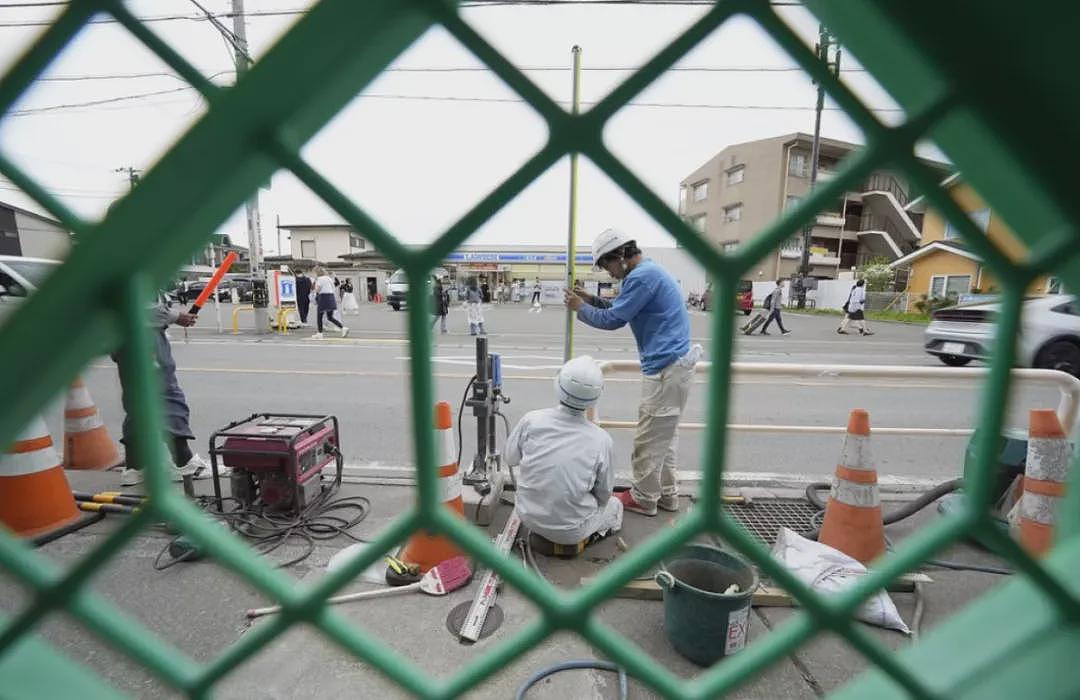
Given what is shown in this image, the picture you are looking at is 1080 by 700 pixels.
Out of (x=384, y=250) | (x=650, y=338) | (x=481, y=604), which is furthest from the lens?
(x=650, y=338)

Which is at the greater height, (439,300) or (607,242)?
(607,242)

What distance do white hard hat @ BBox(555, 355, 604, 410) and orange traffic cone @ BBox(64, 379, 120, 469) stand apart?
12.7ft

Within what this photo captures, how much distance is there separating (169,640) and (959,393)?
29.3 ft

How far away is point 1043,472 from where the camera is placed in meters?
2.46

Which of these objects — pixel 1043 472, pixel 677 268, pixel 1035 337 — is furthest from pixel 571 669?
pixel 677 268

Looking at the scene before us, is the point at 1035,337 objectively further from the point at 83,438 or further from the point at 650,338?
the point at 83,438

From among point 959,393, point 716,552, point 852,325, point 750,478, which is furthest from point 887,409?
point 852,325

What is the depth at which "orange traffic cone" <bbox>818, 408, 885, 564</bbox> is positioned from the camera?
2.53m

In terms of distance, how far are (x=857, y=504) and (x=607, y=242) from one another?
2.07m

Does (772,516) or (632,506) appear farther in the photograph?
(632,506)

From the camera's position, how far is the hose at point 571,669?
1.77 meters

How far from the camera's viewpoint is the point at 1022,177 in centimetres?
40

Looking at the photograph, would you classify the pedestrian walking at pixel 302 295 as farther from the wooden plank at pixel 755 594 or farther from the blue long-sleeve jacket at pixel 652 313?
the wooden plank at pixel 755 594

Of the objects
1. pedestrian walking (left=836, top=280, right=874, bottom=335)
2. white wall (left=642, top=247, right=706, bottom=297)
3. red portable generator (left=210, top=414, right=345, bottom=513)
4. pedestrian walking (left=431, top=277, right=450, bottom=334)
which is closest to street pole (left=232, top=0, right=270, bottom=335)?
pedestrian walking (left=431, top=277, right=450, bottom=334)
